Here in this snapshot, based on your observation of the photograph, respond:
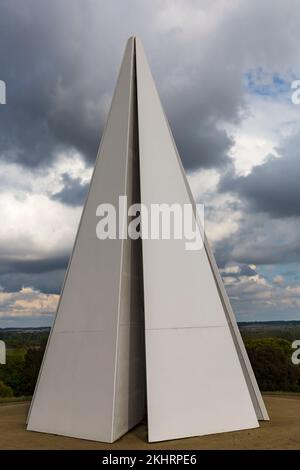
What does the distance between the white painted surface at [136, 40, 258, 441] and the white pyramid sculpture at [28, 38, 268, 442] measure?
0.10 ft

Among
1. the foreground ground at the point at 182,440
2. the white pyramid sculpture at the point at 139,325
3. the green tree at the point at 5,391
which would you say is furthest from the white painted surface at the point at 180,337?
the green tree at the point at 5,391

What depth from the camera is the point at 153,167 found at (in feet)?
46.3

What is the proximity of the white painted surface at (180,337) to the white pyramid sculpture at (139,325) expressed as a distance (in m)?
0.03

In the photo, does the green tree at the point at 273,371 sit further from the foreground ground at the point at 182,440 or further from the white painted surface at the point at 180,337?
the white painted surface at the point at 180,337

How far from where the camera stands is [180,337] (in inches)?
495

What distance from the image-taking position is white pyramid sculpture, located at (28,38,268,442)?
12.0 metres

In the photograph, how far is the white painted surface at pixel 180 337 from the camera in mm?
11922

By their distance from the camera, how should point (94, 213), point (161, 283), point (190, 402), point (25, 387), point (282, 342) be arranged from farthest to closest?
point (282, 342) → point (25, 387) → point (94, 213) → point (161, 283) → point (190, 402)

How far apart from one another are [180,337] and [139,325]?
1866 millimetres

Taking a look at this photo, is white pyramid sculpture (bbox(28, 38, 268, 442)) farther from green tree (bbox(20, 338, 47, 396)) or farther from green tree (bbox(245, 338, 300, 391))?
green tree (bbox(20, 338, 47, 396))

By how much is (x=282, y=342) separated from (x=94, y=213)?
3111 centimetres

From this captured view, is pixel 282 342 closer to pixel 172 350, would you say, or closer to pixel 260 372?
pixel 260 372

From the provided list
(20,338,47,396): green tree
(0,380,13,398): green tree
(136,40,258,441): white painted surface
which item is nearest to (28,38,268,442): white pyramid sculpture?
(136,40,258,441): white painted surface
